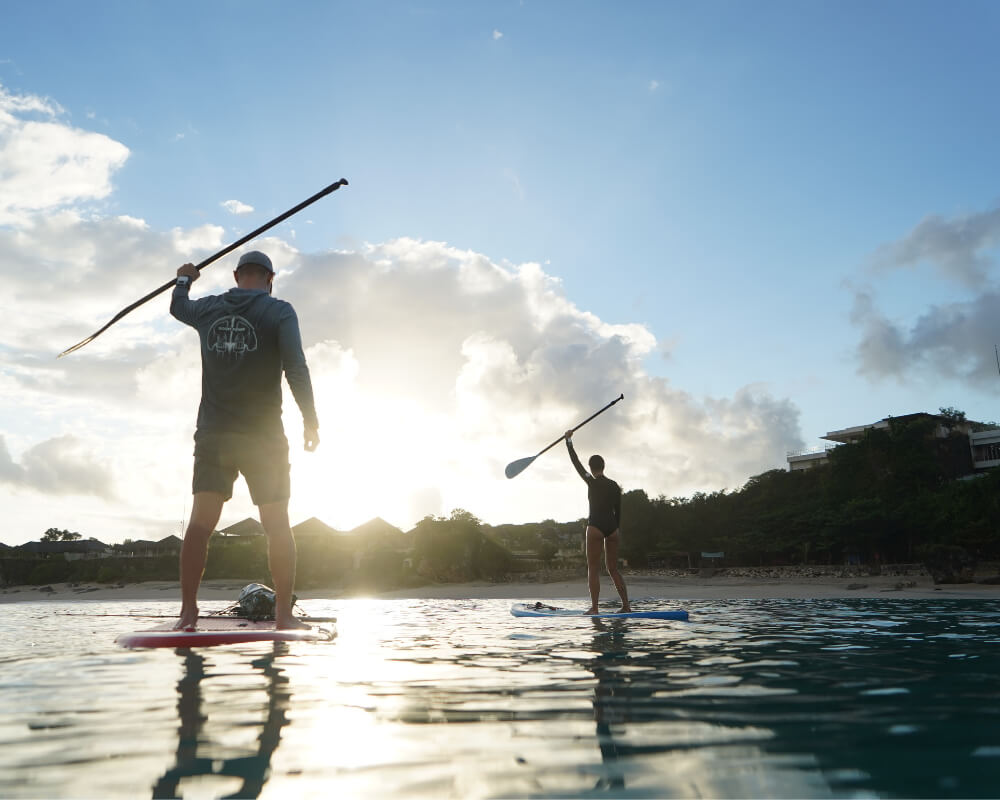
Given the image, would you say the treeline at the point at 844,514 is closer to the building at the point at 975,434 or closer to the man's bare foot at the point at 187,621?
the building at the point at 975,434

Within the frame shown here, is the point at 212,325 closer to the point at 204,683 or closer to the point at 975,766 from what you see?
the point at 204,683

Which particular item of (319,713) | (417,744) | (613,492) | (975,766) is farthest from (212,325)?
(613,492)

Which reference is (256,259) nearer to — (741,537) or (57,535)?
(741,537)

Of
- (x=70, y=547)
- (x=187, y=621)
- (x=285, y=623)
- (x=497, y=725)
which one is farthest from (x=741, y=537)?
(x=70, y=547)

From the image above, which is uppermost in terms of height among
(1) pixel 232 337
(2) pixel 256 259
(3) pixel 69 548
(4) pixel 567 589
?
(2) pixel 256 259

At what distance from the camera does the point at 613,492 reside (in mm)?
10047

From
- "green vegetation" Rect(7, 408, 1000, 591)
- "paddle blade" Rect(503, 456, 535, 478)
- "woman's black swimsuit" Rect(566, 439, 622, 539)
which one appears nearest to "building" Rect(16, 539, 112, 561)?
"green vegetation" Rect(7, 408, 1000, 591)

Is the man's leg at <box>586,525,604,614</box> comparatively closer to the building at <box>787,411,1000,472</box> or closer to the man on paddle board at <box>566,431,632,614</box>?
the man on paddle board at <box>566,431,632,614</box>

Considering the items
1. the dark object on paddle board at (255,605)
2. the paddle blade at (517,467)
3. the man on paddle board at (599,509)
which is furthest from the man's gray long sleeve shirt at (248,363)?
the paddle blade at (517,467)

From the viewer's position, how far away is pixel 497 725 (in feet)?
7.53

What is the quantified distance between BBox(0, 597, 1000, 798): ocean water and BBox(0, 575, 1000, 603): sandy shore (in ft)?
61.1

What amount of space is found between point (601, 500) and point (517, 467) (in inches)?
129

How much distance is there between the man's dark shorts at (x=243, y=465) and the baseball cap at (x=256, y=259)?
130 centimetres

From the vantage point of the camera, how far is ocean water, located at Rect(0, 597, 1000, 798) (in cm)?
169
